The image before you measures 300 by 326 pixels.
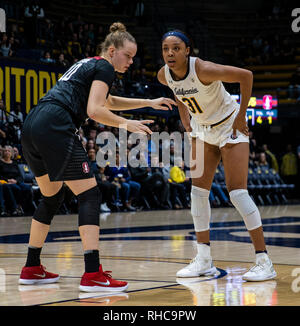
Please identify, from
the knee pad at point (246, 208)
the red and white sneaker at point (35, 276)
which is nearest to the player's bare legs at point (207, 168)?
the knee pad at point (246, 208)

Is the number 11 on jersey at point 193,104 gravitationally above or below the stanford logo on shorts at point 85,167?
above

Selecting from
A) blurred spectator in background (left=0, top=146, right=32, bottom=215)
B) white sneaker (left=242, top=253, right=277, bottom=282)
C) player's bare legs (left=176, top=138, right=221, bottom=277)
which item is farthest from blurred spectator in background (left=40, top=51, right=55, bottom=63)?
white sneaker (left=242, top=253, right=277, bottom=282)

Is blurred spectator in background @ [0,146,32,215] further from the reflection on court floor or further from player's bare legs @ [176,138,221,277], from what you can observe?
player's bare legs @ [176,138,221,277]

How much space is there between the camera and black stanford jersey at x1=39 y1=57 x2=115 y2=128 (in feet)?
13.6

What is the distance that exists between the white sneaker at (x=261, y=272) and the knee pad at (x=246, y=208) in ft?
0.75

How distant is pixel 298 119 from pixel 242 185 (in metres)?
20.0

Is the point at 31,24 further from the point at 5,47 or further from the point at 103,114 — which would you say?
the point at 103,114

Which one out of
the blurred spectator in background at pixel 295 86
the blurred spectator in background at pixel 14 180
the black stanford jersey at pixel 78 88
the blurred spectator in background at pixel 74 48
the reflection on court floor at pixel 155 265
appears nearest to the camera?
the reflection on court floor at pixel 155 265

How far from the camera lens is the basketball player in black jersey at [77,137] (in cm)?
397

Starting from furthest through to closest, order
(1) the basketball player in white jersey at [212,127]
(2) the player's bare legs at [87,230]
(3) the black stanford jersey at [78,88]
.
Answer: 1. (1) the basketball player in white jersey at [212,127]
2. (3) the black stanford jersey at [78,88]
3. (2) the player's bare legs at [87,230]

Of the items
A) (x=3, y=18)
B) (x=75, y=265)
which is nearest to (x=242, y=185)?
(x=75, y=265)

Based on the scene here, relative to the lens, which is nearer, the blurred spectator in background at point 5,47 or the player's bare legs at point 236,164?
the player's bare legs at point 236,164

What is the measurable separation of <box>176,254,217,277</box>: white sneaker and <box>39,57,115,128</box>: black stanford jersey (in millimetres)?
1281

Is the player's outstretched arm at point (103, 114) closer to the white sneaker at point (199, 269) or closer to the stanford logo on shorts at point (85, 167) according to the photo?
the stanford logo on shorts at point (85, 167)
